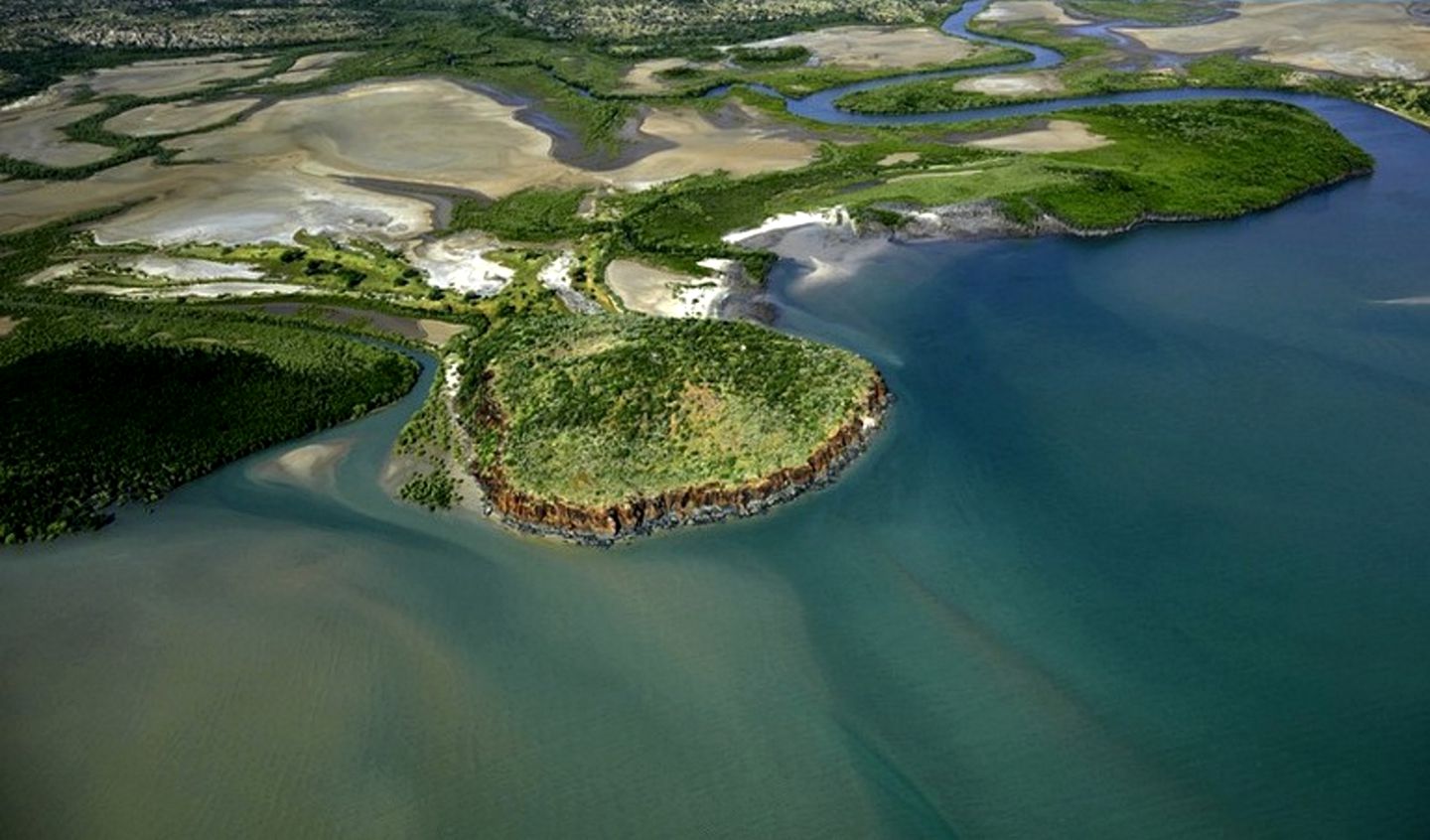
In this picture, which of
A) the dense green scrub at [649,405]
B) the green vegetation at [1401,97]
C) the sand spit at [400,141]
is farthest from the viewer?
the green vegetation at [1401,97]

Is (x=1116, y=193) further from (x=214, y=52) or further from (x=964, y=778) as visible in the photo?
(x=214, y=52)

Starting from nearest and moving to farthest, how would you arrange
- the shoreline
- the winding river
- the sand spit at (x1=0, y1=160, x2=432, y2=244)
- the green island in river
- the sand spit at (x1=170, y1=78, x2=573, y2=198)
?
the winding river
the green island in river
the shoreline
the sand spit at (x1=0, y1=160, x2=432, y2=244)
the sand spit at (x1=170, y1=78, x2=573, y2=198)

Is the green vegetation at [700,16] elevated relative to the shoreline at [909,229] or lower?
elevated

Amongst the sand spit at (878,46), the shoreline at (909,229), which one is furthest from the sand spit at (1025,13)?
the shoreline at (909,229)

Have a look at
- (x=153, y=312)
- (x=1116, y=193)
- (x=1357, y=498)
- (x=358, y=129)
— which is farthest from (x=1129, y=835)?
(x=358, y=129)

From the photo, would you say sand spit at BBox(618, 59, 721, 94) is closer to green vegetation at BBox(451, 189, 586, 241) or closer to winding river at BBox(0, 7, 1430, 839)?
green vegetation at BBox(451, 189, 586, 241)

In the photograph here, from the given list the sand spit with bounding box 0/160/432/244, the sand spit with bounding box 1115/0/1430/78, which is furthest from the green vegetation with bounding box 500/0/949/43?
the sand spit with bounding box 0/160/432/244

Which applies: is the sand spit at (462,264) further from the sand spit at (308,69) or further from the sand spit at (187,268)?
the sand spit at (308,69)
